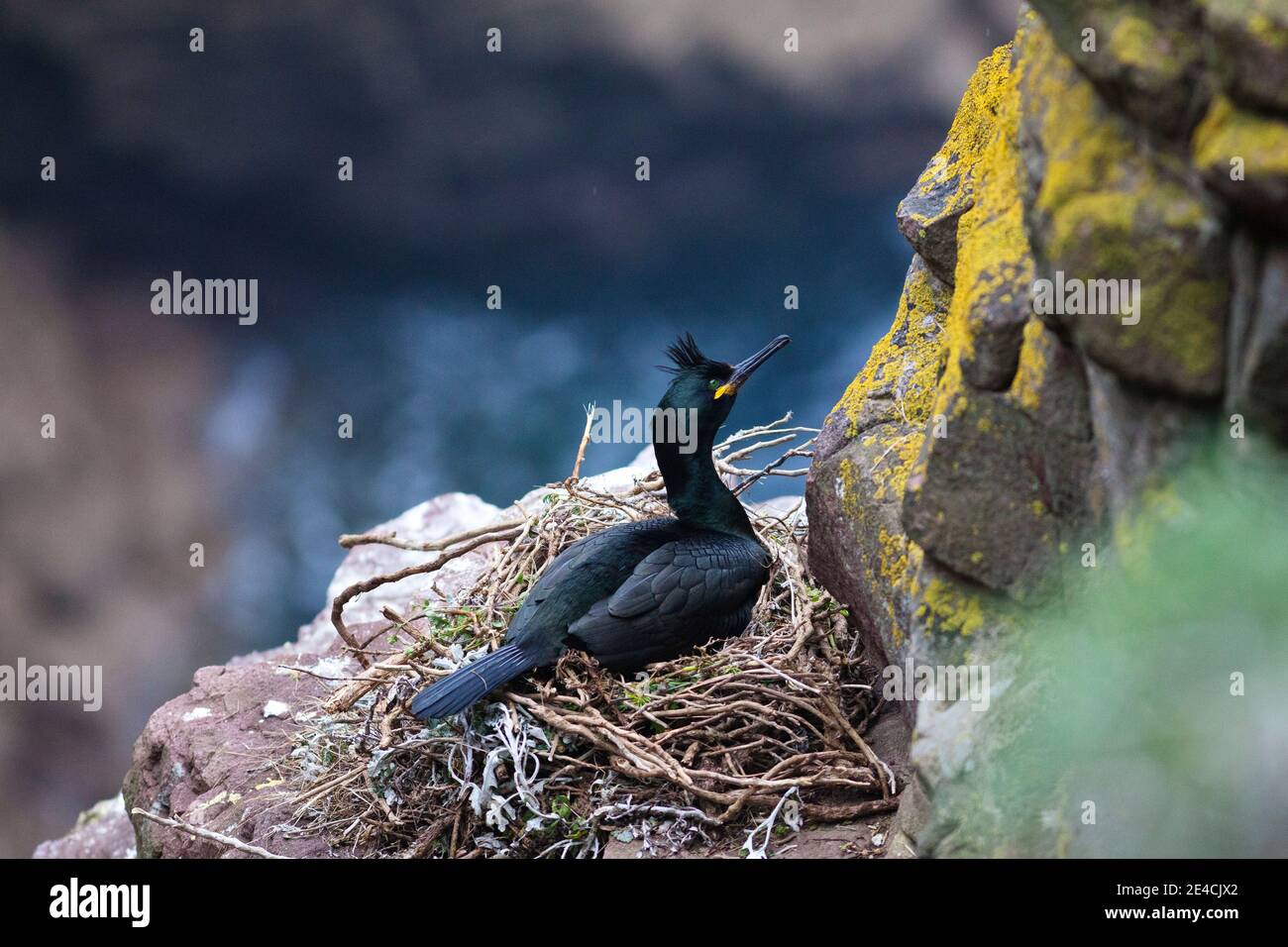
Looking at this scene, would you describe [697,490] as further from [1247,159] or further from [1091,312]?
[1247,159]

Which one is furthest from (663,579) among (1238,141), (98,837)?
(98,837)

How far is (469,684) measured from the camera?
3676 millimetres

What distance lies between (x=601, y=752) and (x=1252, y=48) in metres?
2.79

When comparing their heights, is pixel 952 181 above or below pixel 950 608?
above

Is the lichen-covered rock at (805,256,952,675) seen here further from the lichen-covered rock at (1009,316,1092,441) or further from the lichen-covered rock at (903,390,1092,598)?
the lichen-covered rock at (1009,316,1092,441)

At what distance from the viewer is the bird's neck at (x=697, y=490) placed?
15.4 ft

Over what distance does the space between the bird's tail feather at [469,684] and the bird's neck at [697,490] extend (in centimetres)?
114

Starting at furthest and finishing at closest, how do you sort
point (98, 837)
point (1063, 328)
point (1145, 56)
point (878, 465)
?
point (98, 837) < point (878, 465) < point (1063, 328) < point (1145, 56)

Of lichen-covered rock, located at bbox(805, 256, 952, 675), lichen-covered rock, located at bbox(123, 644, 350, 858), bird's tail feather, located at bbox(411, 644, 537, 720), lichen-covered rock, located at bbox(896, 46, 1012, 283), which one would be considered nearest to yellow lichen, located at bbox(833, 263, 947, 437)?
lichen-covered rock, located at bbox(805, 256, 952, 675)

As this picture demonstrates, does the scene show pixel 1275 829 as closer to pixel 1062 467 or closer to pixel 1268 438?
pixel 1268 438

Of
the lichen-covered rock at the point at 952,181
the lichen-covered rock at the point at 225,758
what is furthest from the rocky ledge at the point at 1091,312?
the lichen-covered rock at the point at 225,758

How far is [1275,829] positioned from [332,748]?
10.9ft

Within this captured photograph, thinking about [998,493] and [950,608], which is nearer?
[998,493]

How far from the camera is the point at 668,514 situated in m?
5.40
